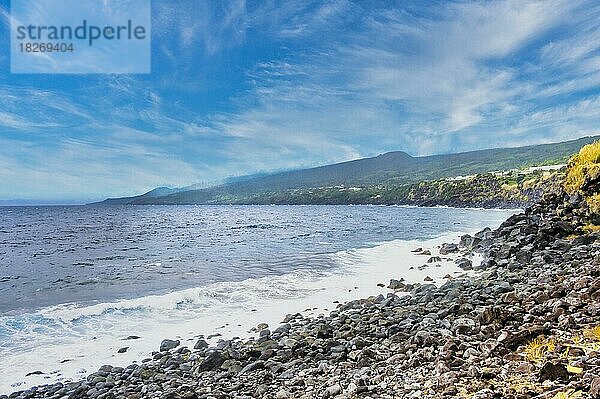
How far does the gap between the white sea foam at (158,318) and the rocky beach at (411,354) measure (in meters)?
1.00

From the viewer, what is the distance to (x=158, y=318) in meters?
15.3

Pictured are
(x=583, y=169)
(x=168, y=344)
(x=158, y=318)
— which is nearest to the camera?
(x=168, y=344)

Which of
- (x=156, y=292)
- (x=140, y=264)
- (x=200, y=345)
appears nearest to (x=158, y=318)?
(x=200, y=345)

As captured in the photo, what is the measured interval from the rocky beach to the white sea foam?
1.00 metres

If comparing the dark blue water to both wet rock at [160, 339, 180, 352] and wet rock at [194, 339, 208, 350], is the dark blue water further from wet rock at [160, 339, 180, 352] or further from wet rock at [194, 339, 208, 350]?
wet rock at [194, 339, 208, 350]

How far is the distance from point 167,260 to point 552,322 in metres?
25.7

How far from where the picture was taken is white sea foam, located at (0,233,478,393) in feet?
37.8

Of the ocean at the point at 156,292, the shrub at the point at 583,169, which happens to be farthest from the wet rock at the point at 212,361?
the shrub at the point at 583,169

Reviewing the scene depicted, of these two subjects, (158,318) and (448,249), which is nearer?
(158,318)

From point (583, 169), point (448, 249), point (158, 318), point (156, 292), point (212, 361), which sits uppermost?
point (583, 169)

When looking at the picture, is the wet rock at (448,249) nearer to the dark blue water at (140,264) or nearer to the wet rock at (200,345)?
the dark blue water at (140,264)

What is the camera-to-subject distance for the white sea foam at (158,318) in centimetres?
1153

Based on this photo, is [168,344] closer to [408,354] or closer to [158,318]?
[158,318]

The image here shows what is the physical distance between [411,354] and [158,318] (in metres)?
9.94
